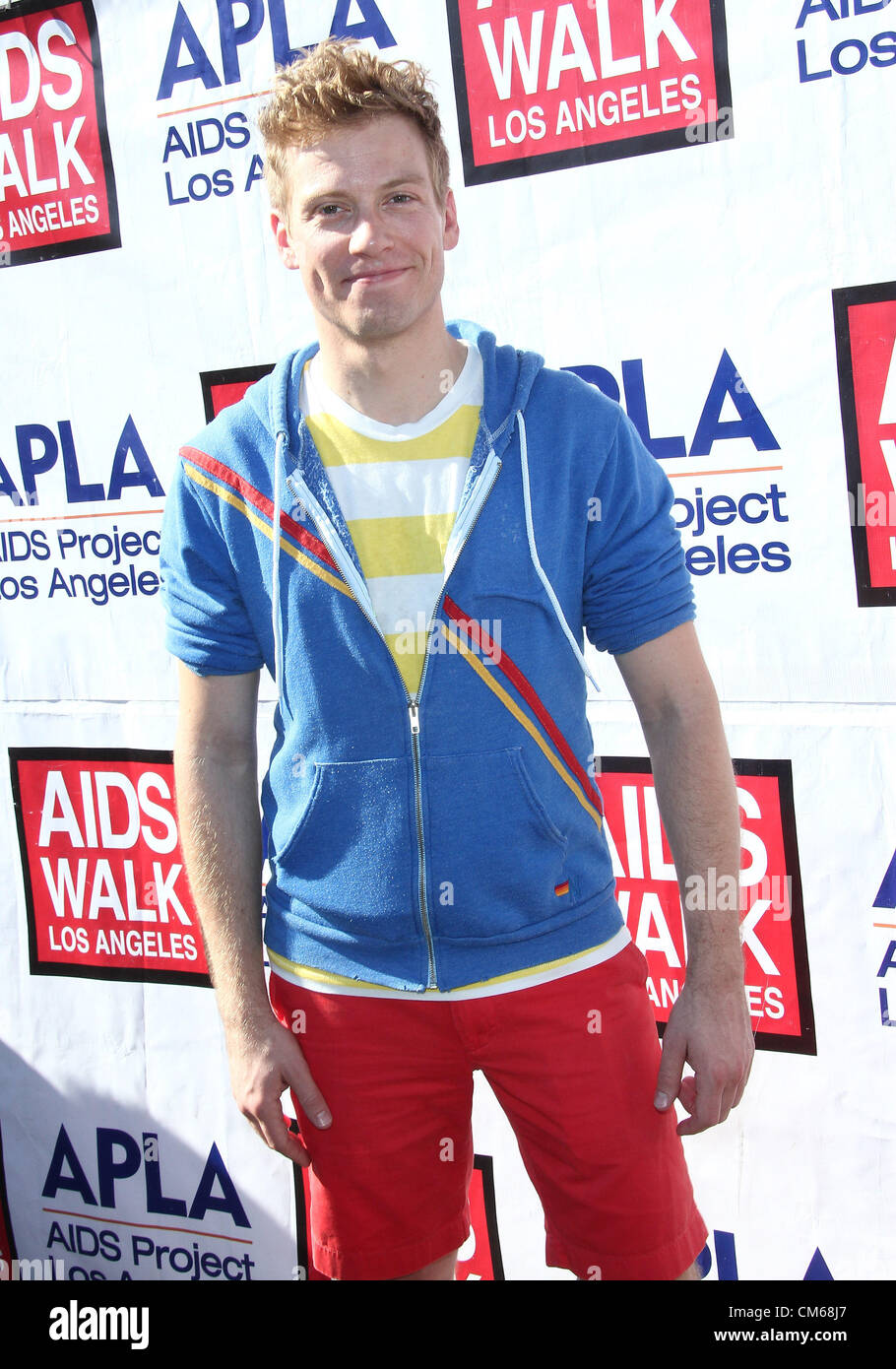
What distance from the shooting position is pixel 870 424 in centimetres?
159

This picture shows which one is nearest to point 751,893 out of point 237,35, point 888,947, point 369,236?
point 888,947

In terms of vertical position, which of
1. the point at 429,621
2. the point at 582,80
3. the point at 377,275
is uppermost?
the point at 582,80

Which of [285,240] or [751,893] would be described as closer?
[285,240]

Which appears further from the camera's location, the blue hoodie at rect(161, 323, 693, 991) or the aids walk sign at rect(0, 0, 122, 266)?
the aids walk sign at rect(0, 0, 122, 266)

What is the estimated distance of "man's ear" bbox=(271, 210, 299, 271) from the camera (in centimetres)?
129

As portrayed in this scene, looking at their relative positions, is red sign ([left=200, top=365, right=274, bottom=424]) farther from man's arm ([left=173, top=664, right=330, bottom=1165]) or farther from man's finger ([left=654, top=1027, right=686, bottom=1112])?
man's finger ([left=654, top=1027, right=686, bottom=1112])

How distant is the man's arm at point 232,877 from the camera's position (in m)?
1.30

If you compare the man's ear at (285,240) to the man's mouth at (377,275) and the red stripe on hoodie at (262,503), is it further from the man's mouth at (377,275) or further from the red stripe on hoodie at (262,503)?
the red stripe on hoodie at (262,503)

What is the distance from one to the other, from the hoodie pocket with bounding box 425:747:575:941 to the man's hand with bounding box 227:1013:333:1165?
25 cm

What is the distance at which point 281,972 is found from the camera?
135 centimetres

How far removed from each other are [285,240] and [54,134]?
98cm

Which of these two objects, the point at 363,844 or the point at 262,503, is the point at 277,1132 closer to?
the point at 363,844

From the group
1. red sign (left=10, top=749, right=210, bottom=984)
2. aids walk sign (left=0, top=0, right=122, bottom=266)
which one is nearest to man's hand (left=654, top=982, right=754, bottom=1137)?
red sign (left=10, top=749, right=210, bottom=984)

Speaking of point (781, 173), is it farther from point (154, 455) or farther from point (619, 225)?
point (154, 455)
